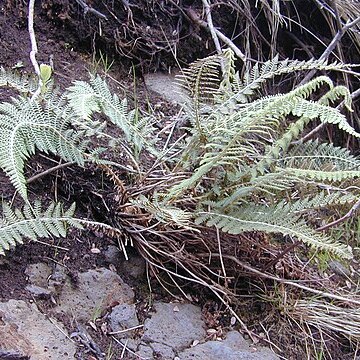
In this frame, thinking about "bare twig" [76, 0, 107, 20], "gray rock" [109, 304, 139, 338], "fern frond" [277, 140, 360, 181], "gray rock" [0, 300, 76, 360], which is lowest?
"gray rock" [109, 304, 139, 338]

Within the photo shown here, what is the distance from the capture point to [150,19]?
7.67ft

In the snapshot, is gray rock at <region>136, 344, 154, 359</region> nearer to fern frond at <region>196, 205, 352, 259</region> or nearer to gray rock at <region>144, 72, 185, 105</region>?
fern frond at <region>196, 205, 352, 259</region>

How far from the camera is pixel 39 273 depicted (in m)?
1.46

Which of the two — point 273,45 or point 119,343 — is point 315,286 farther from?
point 273,45

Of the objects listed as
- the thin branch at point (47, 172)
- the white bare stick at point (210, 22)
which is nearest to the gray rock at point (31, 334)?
the thin branch at point (47, 172)

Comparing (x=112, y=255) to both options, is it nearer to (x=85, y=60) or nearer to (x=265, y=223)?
(x=265, y=223)

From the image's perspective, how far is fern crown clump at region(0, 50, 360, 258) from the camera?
140 centimetres

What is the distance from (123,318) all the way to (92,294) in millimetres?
96

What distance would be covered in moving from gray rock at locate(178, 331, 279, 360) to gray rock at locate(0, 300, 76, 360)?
29 cm

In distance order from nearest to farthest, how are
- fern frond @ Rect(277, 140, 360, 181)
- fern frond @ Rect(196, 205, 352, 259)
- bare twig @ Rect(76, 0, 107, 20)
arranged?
fern frond @ Rect(196, 205, 352, 259), fern frond @ Rect(277, 140, 360, 181), bare twig @ Rect(76, 0, 107, 20)

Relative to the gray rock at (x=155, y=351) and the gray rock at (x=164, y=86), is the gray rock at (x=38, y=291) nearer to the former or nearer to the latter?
the gray rock at (x=155, y=351)

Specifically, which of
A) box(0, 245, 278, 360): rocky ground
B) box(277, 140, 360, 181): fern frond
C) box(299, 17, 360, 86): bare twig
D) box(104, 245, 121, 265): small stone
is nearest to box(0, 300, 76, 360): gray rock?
box(0, 245, 278, 360): rocky ground

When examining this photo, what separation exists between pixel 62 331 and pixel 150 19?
1.37m

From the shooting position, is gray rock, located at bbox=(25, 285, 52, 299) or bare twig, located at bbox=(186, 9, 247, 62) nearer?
gray rock, located at bbox=(25, 285, 52, 299)
